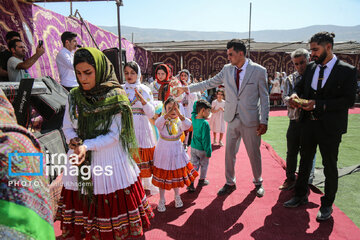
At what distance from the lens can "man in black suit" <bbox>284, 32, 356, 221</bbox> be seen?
284cm

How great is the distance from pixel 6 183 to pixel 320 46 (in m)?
3.24

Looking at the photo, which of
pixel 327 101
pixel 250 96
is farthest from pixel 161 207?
pixel 327 101

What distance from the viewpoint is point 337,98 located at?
2867 millimetres

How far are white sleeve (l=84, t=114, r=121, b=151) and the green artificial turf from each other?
9.63ft

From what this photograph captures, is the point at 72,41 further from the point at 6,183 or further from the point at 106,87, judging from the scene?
the point at 6,183

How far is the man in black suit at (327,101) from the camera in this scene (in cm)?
284

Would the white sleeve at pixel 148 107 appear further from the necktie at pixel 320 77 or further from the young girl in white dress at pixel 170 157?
the necktie at pixel 320 77

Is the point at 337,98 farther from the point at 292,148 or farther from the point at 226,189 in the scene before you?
the point at 226,189

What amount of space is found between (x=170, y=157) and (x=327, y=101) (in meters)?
2.05

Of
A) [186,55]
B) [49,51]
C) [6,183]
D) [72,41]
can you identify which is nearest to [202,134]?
[72,41]

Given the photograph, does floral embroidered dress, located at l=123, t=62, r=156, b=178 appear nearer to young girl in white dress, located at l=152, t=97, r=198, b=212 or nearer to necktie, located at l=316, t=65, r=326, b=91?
young girl in white dress, located at l=152, t=97, r=198, b=212

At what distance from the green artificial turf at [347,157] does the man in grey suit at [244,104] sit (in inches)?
43.2

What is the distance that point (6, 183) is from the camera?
0.64 m

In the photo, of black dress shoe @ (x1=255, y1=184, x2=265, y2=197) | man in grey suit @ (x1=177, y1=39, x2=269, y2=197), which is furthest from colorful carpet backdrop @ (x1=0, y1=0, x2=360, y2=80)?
black dress shoe @ (x1=255, y1=184, x2=265, y2=197)
